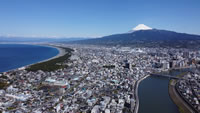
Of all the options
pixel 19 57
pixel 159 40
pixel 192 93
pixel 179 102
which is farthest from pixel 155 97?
pixel 159 40

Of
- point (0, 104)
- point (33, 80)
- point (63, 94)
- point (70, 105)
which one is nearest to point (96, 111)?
point (70, 105)

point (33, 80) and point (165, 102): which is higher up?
point (33, 80)

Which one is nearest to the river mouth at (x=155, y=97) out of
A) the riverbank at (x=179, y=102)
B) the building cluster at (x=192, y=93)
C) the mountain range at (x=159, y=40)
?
the riverbank at (x=179, y=102)

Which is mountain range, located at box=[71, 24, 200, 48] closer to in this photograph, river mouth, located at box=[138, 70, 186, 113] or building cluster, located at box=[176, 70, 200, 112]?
building cluster, located at box=[176, 70, 200, 112]

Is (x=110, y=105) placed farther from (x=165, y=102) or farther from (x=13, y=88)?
(x=13, y=88)

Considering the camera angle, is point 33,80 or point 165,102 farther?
point 33,80

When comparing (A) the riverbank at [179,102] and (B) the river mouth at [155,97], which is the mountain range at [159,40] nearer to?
(B) the river mouth at [155,97]

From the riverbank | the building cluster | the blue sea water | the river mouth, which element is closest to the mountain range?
the blue sea water

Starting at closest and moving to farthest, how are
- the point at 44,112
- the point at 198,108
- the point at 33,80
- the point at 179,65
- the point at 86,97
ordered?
the point at 44,112 → the point at 198,108 → the point at 86,97 → the point at 33,80 → the point at 179,65

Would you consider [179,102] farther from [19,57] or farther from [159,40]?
[159,40]
